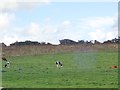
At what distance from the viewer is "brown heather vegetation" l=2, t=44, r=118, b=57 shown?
3108 inches

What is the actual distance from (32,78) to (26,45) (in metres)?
50.0

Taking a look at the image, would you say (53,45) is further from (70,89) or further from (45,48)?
(70,89)

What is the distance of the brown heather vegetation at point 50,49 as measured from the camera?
259ft

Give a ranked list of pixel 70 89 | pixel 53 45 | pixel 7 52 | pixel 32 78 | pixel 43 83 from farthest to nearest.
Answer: pixel 53 45 → pixel 7 52 → pixel 32 78 → pixel 43 83 → pixel 70 89

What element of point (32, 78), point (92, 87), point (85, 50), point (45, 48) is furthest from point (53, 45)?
point (92, 87)

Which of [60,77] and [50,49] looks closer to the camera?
[60,77]

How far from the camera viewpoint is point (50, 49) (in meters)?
81.3

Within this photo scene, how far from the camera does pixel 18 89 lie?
88.4ft

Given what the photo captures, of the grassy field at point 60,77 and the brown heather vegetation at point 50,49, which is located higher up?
the brown heather vegetation at point 50,49

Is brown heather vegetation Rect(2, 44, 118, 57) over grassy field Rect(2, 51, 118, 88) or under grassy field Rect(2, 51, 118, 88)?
over

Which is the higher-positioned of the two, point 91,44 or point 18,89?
point 91,44

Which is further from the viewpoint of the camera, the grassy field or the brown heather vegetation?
the brown heather vegetation

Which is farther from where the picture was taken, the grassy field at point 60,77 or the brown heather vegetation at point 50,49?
the brown heather vegetation at point 50,49

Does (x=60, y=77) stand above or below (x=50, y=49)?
below
